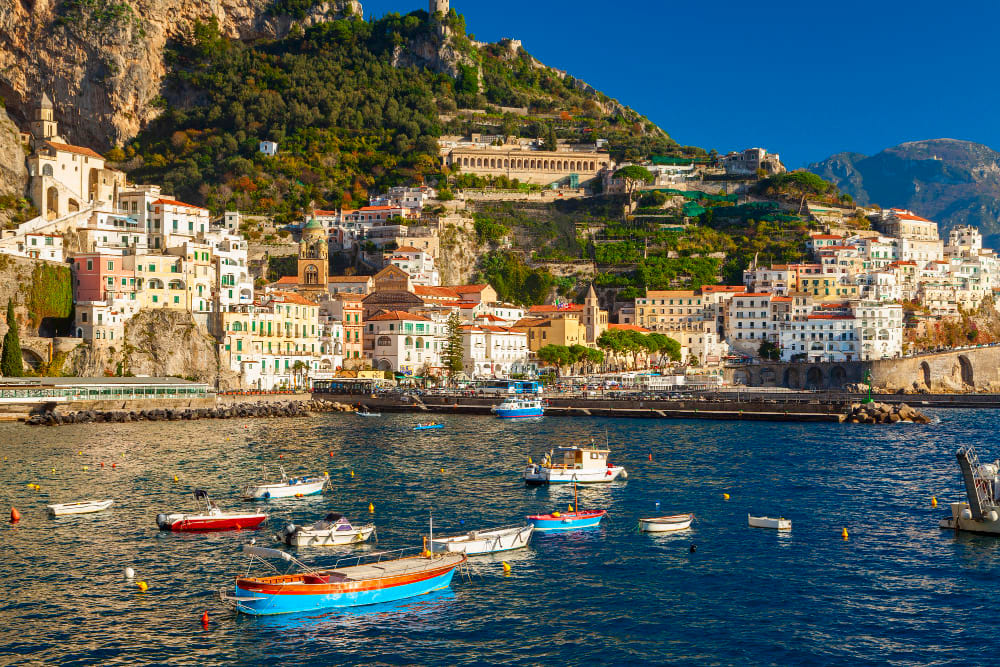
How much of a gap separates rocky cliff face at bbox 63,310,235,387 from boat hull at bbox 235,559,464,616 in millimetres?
54562

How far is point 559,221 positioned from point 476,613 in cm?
10271

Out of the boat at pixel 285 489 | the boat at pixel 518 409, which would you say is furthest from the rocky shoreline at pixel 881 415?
the boat at pixel 285 489

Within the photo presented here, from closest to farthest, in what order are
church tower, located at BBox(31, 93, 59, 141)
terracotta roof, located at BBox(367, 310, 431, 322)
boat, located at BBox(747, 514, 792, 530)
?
1. boat, located at BBox(747, 514, 792, 530)
2. terracotta roof, located at BBox(367, 310, 431, 322)
3. church tower, located at BBox(31, 93, 59, 141)

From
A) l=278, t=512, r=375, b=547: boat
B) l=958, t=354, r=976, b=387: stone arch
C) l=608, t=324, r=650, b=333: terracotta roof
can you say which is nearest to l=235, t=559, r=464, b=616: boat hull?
l=278, t=512, r=375, b=547: boat

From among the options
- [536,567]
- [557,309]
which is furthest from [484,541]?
[557,309]

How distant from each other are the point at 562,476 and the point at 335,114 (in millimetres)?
105940

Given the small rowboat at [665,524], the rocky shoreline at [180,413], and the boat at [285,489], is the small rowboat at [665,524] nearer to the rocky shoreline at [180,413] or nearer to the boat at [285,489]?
the boat at [285,489]

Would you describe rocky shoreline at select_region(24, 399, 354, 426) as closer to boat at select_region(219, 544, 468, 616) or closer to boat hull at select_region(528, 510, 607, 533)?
boat hull at select_region(528, 510, 607, 533)

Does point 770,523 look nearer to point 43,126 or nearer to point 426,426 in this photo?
point 426,426

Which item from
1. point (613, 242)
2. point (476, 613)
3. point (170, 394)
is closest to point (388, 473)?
point (476, 613)

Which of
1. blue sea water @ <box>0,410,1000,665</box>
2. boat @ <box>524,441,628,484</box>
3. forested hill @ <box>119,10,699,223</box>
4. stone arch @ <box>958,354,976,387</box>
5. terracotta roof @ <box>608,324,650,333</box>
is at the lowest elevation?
blue sea water @ <box>0,410,1000,665</box>

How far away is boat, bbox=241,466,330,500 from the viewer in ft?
120

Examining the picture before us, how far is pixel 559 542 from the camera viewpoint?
30078 millimetres

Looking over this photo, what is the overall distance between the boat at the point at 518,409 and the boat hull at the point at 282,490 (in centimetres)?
3435
